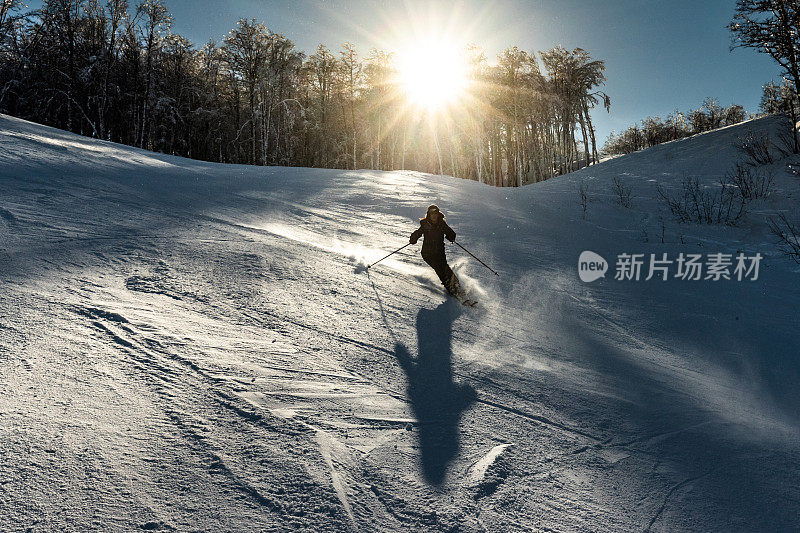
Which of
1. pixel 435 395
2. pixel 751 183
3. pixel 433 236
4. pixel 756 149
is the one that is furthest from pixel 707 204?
pixel 435 395

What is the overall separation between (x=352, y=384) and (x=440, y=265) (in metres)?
3.02

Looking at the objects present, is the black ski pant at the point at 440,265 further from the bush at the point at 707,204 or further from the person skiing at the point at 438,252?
the bush at the point at 707,204

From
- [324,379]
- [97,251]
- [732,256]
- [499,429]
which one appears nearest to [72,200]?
[97,251]

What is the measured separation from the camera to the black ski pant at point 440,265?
5.95 m

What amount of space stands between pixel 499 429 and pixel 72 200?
7.52m

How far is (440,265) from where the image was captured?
596 centimetres

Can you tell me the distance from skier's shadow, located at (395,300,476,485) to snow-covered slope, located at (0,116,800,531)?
2 centimetres

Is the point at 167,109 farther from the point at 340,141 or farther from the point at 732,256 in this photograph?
the point at 732,256

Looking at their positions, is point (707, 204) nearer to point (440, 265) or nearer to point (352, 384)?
point (440, 265)

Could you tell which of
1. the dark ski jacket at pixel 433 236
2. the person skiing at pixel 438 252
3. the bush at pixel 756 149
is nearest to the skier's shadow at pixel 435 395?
the person skiing at pixel 438 252

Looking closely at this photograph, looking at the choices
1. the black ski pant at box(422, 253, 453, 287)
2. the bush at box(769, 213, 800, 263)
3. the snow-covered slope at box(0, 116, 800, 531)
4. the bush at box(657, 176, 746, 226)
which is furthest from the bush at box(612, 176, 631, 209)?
the black ski pant at box(422, 253, 453, 287)

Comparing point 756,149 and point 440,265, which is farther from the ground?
point 756,149

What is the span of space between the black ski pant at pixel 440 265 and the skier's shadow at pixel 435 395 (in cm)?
111

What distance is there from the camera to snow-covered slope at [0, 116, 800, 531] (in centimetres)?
219
